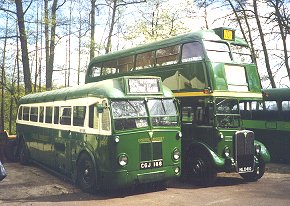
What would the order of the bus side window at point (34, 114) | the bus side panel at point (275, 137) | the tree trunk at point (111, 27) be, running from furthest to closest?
the tree trunk at point (111, 27) < the bus side panel at point (275, 137) < the bus side window at point (34, 114)

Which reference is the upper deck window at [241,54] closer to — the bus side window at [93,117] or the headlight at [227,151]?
the headlight at [227,151]

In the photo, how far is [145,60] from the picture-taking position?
13.2 m

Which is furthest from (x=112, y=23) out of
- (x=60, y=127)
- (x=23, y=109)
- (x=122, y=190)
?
(x=122, y=190)

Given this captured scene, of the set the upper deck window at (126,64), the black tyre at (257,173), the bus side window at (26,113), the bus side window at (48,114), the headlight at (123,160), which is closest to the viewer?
the headlight at (123,160)

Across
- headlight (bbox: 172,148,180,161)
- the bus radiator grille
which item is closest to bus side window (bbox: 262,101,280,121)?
the bus radiator grille

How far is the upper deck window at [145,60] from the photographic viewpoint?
12.9 metres

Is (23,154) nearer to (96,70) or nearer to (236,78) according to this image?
(96,70)

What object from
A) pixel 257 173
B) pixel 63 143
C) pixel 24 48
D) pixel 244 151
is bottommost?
pixel 257 173

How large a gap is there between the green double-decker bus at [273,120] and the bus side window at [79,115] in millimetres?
7341

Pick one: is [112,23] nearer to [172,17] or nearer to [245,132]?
[172,17]

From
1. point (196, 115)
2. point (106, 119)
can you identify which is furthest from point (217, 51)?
point (106, 119)

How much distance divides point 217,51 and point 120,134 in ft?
14.1

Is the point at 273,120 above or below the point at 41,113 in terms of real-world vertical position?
below

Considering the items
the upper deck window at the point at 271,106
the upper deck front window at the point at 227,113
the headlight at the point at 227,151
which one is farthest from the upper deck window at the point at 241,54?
the upper deck window at the point at 271,106
